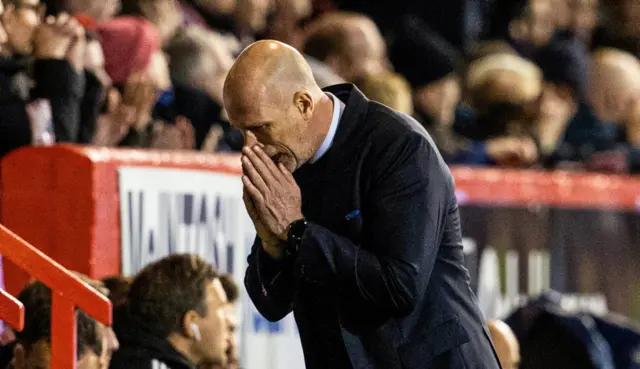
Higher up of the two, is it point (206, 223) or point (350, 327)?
point (350, 327)

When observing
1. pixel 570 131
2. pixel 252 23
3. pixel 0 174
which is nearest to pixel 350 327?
pixel 0 174

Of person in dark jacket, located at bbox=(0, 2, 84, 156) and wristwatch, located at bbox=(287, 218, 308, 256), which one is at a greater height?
wristwatch, located at bbox=(287, 218, 308, 256)

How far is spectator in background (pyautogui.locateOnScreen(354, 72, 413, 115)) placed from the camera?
274 inches

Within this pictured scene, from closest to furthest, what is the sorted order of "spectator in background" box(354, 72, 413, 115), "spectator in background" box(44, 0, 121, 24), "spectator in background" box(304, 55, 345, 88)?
"spectator in background" box(44, 0, 121, 24) < "spectator in background" box(304, 55, 345, 88) < "spectator in background" box(354, 72, 413, 115)

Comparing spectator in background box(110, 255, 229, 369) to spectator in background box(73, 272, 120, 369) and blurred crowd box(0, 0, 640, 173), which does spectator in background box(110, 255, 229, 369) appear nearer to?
spectator in background box(73, 272, 120, 369)

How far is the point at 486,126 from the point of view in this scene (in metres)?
8.21

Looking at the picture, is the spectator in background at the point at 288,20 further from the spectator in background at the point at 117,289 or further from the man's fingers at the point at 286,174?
the man's fingers at the point at 286,174

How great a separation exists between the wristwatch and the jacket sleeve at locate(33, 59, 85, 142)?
2389 mm

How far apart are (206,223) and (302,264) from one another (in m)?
2.22

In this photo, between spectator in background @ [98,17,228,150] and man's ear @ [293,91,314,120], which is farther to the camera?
spectator in background @ [98,17,228,150]

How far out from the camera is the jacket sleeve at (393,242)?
3486 millimetres

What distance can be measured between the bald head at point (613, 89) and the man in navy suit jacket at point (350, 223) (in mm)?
5589

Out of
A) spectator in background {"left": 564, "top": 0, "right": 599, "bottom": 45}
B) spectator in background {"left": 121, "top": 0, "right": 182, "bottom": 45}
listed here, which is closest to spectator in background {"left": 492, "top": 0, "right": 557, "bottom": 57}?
spectator in background {"left": 564, "top": 0, "right": 599, "bottom": 45}

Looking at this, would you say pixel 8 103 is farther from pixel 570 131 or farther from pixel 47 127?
pixel 570 131
